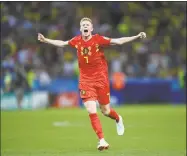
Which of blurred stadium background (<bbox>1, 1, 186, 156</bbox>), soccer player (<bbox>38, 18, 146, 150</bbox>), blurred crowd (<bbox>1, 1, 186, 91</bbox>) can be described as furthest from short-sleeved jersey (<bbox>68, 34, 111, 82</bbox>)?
blurred crowd (<bbox>1, 1, 186, 91</bbox>)

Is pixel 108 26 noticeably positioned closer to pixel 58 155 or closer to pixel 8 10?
pixel 8 10

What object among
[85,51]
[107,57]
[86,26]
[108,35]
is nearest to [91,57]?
[85,51]

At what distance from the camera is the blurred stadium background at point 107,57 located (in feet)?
99.2

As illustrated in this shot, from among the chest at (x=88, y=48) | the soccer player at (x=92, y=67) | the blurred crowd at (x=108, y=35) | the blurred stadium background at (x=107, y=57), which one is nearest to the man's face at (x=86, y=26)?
the soccer player at (x=92, y=67)

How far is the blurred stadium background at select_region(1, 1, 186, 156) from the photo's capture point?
30250 millimetres

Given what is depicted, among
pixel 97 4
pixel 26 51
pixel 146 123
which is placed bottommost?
pixel 146 123

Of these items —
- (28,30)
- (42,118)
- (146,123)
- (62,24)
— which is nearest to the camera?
(146,123)

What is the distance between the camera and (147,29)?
108 feet

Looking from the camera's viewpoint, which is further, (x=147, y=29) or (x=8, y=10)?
(x=147, y=29)

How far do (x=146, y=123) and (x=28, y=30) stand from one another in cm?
833

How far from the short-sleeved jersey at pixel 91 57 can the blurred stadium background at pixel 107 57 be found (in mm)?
15219

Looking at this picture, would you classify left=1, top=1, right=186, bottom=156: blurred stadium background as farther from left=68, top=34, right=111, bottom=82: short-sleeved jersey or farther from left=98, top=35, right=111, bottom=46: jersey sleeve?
left=98, top=35, right=111, bottom=46: jersey sleeve

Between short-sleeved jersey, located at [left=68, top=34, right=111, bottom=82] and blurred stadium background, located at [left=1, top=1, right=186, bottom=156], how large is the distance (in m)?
15.2

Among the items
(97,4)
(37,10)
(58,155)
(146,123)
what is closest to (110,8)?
(97,4)
